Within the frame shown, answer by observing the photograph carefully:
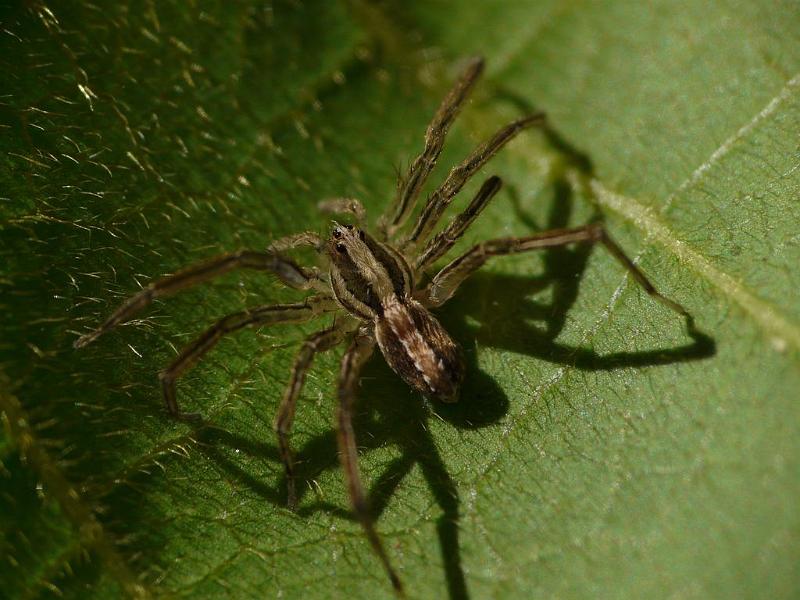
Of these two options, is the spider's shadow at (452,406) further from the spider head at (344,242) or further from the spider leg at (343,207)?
the spider leg at (343,207)

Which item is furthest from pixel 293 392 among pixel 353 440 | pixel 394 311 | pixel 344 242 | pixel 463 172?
pixel 463 172

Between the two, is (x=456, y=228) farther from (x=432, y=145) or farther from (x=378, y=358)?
(x=378, y=358)

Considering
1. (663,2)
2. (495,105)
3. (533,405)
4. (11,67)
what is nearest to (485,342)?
(533,405)

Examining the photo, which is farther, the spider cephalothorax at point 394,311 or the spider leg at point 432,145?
the spider leg at point 432,145

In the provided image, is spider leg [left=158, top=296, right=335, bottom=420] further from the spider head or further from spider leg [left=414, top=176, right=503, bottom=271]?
spider leg [left=414, top=176, right=503, bottom=271]

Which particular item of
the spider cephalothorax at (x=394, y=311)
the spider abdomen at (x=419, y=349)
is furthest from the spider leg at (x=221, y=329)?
the spider abdomen at (x=419, y=349)

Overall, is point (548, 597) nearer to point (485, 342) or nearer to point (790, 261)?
point (485, 342)
